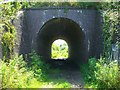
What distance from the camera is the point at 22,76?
11.2 m

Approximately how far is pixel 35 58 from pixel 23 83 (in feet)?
13.1

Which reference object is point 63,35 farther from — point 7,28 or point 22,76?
point 22,76

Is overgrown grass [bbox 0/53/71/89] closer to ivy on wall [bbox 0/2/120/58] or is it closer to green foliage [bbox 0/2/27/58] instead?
green foliage [bbox 0/2/27/58]

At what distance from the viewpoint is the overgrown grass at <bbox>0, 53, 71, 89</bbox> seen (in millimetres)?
9859

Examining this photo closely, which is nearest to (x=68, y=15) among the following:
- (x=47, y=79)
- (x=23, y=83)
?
(x=47, y=79)

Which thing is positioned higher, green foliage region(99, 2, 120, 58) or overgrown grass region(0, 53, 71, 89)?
green foliage region(99, 2, 120, 58)

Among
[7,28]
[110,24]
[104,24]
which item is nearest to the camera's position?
[7,28]

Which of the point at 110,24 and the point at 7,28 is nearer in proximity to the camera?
the point at 7,28

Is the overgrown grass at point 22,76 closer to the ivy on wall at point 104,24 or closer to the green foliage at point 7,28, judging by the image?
the green foliage at point 7,28

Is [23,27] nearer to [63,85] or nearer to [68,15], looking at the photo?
[68,15]

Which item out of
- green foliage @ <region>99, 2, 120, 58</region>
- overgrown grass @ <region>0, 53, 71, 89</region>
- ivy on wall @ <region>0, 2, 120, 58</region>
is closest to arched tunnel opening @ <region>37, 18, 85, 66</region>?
overgrown grass @ <region>0, 53, 71, 89</region>

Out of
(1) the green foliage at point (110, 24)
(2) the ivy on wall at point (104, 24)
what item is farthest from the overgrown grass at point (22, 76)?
(1) the green foliage at point (110, 24)

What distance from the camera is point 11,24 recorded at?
12664 mm

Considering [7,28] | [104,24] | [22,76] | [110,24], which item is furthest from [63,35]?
[22,76]
